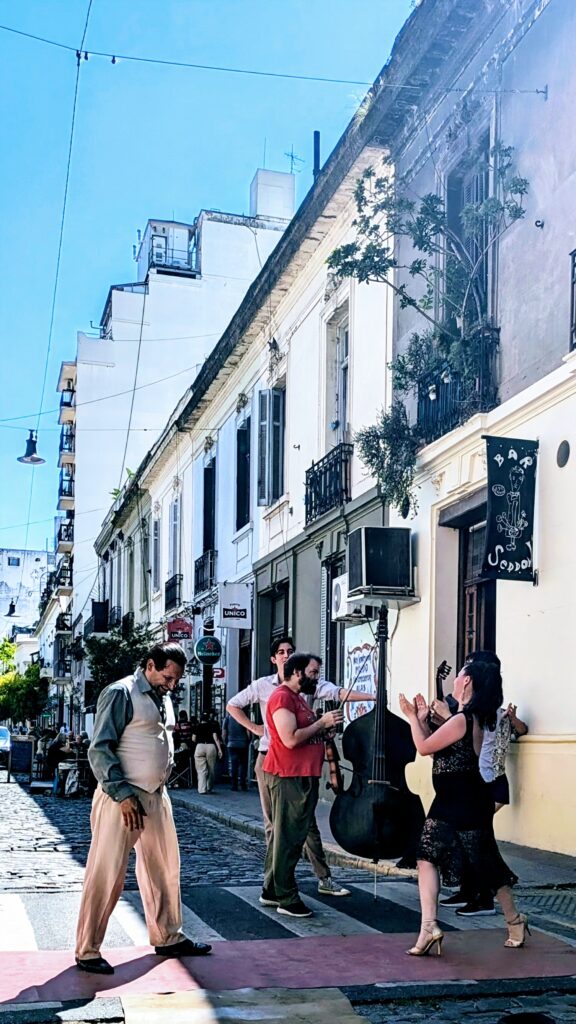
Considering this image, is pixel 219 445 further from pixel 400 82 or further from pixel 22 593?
pixel 22 593

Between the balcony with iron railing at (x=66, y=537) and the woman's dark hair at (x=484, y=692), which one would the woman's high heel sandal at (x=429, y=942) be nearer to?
the woman's dark hair at (x=484, y=692)

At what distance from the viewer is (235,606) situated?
21641mm

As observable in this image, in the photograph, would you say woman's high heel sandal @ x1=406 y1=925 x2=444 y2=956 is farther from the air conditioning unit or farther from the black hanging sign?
the air conditioning unit

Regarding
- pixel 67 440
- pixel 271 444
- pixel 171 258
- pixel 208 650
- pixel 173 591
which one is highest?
pixel 171 258

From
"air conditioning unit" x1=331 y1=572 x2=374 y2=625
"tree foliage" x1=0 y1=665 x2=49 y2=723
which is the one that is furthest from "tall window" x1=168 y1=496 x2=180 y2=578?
"tree foliage" x1=0 y1=665 x2=49 y2=723

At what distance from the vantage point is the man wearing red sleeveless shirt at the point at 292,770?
7.39m

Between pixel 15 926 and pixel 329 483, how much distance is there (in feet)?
33.9

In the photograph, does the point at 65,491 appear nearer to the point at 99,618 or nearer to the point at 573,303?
the point at 99,618

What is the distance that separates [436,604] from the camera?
13055 millimetres

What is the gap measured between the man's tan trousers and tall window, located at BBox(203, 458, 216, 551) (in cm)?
1967

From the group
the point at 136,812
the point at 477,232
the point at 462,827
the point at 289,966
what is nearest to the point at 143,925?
the point at 289,966

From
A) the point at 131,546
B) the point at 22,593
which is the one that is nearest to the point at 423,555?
the point at 131,546

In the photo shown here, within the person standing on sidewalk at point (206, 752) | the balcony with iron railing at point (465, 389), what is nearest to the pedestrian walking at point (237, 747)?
the person standing on sidewalk at point (206, 752)

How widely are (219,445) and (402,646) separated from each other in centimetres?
1220
